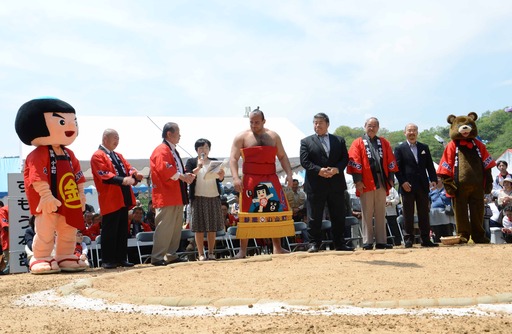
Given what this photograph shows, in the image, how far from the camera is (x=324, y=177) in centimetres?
764

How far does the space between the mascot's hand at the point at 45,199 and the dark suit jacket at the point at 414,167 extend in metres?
4.69

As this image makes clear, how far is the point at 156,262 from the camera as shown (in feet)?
23.9

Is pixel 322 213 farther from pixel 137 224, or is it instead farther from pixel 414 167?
pixel 137 224

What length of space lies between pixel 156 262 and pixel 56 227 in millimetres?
1275

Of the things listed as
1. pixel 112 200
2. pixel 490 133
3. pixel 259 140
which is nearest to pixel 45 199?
pixel 112 200

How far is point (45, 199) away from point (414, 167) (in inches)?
197

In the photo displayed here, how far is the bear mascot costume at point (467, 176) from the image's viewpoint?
831cm

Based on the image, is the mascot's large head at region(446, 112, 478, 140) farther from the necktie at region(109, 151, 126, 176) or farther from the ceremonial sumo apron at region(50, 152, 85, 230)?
the ceremonial sumo apron at region(50, 152, 85, 230)

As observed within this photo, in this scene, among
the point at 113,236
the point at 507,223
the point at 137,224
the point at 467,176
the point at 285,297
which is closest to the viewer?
the point at 285,297

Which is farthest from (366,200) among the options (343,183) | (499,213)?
(499,213)

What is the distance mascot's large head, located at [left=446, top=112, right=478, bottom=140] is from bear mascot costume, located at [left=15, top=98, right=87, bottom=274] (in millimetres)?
5251

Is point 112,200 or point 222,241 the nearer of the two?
point 112,200

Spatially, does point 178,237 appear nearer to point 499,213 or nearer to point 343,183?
point 343,183

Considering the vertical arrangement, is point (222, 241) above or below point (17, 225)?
below
